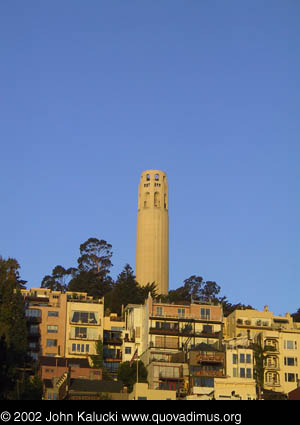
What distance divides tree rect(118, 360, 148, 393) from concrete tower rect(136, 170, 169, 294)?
51.4 m

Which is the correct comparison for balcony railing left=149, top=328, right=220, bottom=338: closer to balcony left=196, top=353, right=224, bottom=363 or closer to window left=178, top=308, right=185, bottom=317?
window left=178, top=308, right=185, bottom=317

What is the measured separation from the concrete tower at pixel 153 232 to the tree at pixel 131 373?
51.4 m

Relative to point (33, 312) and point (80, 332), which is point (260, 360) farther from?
point (33, 312)

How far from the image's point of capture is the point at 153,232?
140250 millimetres

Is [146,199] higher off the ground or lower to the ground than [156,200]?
higher

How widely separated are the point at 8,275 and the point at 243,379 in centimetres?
2449

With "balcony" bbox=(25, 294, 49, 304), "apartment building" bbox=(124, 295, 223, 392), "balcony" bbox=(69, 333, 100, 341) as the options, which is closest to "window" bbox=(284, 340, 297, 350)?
"apartment building" bbox=(124, 295, 223, 392)

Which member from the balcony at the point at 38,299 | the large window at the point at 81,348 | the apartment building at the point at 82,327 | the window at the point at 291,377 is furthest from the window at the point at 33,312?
the window at the point at 291,377

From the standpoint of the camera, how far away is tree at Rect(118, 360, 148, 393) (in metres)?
79.3

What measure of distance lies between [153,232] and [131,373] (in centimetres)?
6111

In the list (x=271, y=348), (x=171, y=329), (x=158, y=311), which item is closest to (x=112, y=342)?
(x=158, y=311)

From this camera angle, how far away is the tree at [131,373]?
79256 mm

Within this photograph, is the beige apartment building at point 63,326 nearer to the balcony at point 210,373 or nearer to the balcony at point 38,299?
the balcony at point 38,299
